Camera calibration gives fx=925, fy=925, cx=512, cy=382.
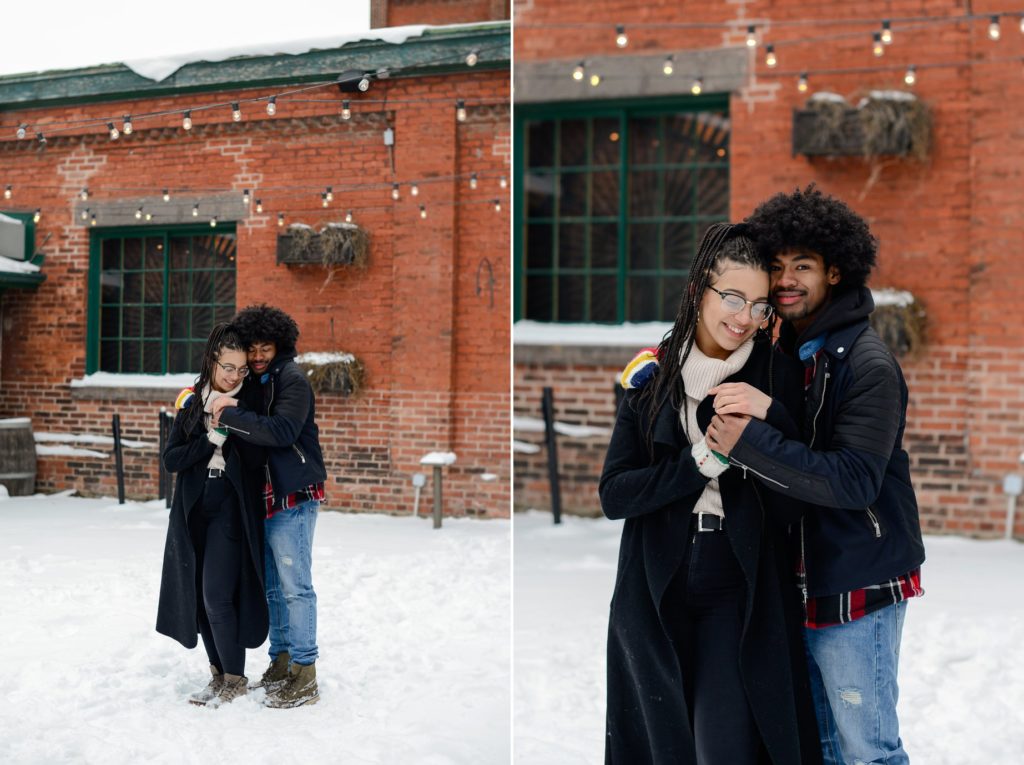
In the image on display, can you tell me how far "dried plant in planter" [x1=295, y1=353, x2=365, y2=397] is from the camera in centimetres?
242

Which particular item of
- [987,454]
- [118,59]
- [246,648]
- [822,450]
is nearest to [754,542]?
[822,450]

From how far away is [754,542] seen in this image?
1.62m

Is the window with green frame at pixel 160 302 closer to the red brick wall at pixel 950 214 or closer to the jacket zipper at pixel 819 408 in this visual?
the jacket zipper at pixel 819 408

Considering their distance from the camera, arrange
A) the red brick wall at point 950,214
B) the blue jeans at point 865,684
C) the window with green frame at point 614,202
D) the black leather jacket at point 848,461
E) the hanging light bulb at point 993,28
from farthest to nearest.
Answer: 1. the window with green frame at point 614,202
2. the red brick wall at point 950,214
3. the hanging light bulb at point 993,28
4. the blue jeans at point 865,684
5. the black leather jacket at point 848,461

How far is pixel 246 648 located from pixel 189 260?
104cm

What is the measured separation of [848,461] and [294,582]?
1.51m

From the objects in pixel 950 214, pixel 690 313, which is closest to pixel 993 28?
pixel 950 214

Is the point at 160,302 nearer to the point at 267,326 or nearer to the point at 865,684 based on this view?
the point at 267,326

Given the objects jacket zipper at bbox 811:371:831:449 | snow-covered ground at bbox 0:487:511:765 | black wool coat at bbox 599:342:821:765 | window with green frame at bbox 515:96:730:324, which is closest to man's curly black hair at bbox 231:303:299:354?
snow-covered ground at bbox 0:487:511:765

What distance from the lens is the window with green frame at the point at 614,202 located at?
17.3 ft

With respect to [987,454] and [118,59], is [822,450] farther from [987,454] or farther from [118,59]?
[987,454]

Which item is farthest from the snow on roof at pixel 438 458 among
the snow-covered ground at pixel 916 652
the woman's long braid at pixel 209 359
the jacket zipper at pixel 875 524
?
the jacket zipper at pixel 875 524

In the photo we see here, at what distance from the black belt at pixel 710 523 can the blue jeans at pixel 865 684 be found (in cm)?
26

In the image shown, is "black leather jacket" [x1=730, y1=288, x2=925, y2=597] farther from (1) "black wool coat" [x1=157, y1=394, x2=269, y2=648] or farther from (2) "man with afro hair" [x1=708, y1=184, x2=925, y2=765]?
(1) "black wool coat" [x1=157, y1=394, x2=269, y2=648]
